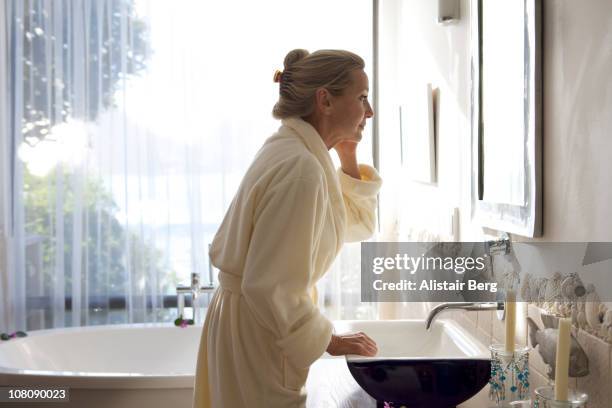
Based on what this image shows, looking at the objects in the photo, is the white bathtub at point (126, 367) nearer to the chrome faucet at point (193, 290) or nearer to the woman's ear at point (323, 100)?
the chrome faucet at point (193, 290)

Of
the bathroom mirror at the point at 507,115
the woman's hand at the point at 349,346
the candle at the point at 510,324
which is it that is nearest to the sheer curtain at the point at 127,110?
the bathroom mirror at the point at 507,115

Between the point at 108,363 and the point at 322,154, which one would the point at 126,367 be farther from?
the point at 322,154

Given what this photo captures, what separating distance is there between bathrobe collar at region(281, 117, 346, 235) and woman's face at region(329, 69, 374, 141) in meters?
0.07

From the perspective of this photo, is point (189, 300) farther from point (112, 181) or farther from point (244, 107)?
point (244, 107)

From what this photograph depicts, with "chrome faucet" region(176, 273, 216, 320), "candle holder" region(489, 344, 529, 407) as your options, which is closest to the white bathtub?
"chrome faucet" region(176, 273, 216, 320)

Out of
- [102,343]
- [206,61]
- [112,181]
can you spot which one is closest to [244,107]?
[206,61]

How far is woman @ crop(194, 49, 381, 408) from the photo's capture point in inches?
57.5

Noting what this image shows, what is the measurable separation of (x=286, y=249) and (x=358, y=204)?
23.8 inches

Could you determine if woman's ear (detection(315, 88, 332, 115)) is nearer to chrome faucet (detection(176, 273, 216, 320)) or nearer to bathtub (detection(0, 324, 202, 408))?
bathtub (detection(0, 324, 202, 408))

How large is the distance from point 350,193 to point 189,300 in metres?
2.03

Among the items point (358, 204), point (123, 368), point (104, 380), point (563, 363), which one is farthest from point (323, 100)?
point (123, 368)

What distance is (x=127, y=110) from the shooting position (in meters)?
3.68

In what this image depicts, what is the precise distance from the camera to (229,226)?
1618 millimetres

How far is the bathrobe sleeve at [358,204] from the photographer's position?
200 centimetres
